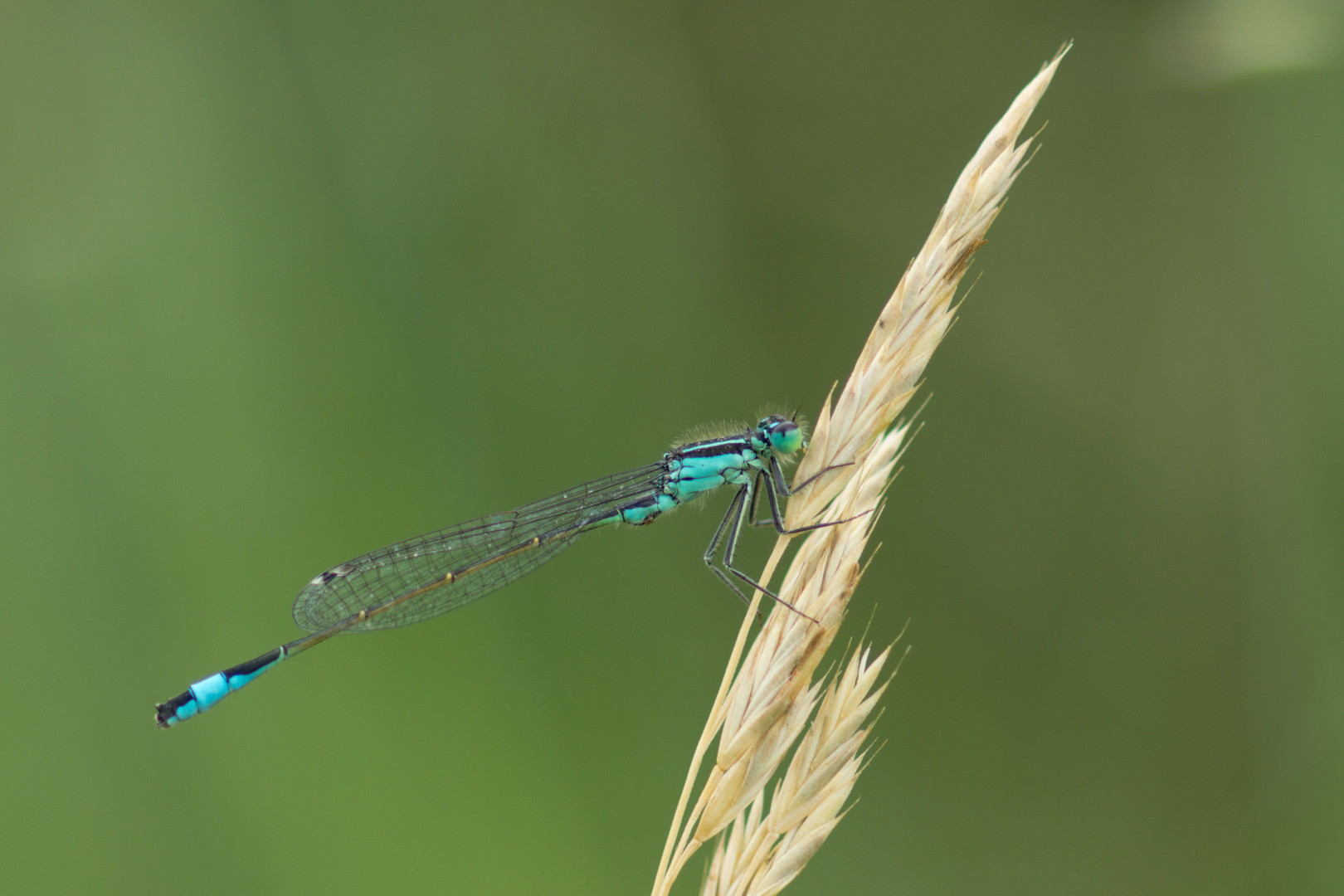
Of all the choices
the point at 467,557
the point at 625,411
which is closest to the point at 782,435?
the point at 625,411

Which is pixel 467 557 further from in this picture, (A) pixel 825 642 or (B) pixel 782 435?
(A) pixel 825 642

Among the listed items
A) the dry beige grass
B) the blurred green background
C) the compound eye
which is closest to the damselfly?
the compound eye

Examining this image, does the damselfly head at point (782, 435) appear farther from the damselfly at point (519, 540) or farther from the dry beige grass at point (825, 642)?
the dry beige grass at point (825, 642)

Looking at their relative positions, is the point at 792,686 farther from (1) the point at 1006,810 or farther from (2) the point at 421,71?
(2) the point at 421,71

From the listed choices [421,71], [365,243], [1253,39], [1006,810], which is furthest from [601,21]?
[1006,810]

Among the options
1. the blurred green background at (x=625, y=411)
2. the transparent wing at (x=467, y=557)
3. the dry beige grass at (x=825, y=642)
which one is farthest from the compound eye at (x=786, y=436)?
the blurred green background at (x=625, y=411)

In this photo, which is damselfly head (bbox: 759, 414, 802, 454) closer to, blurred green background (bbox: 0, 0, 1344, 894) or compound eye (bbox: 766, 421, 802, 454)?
compound eye (bbox: 766, 421, 802, 454)

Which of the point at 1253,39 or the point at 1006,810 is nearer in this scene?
the point at 1253,39
